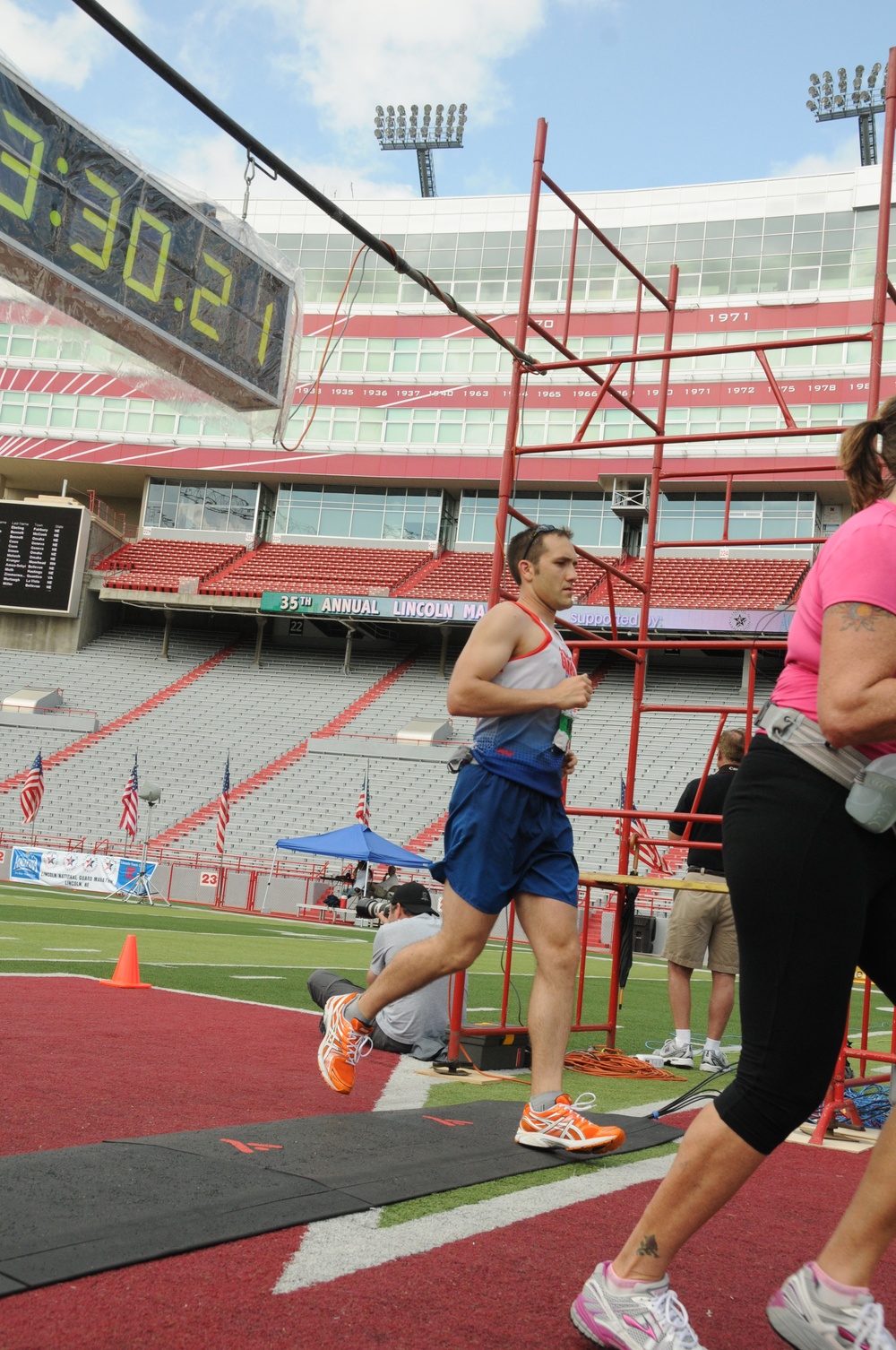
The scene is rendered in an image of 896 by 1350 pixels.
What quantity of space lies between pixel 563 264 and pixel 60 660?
72.5ft

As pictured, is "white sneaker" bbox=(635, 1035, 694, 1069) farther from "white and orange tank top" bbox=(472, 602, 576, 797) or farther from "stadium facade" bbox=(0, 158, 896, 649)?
"stadium facade" bbox=(0, 158, 896, 649)

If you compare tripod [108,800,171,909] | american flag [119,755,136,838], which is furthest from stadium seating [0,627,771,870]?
tripod [108,800,171,909]

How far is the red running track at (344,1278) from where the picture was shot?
6.45ft

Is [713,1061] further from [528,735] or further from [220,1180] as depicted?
[220,1180]

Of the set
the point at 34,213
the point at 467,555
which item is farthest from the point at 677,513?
the point at 34,213

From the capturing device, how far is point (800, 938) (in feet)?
6.69

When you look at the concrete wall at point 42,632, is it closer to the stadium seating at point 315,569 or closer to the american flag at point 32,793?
the stadium seating at point 315,569

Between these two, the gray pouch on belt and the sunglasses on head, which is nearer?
the gray pouch on belt

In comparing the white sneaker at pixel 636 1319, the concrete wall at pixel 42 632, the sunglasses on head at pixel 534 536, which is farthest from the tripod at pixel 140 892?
the white sneaker at pixel 636 1319

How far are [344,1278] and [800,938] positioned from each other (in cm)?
107

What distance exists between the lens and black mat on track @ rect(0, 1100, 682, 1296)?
2293 millimetres

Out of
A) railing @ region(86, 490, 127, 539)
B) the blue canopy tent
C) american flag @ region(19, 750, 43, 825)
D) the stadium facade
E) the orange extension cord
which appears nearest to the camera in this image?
the orange extension cord

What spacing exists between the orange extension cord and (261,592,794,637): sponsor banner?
26.8m

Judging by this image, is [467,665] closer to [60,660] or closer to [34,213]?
[34,213]
